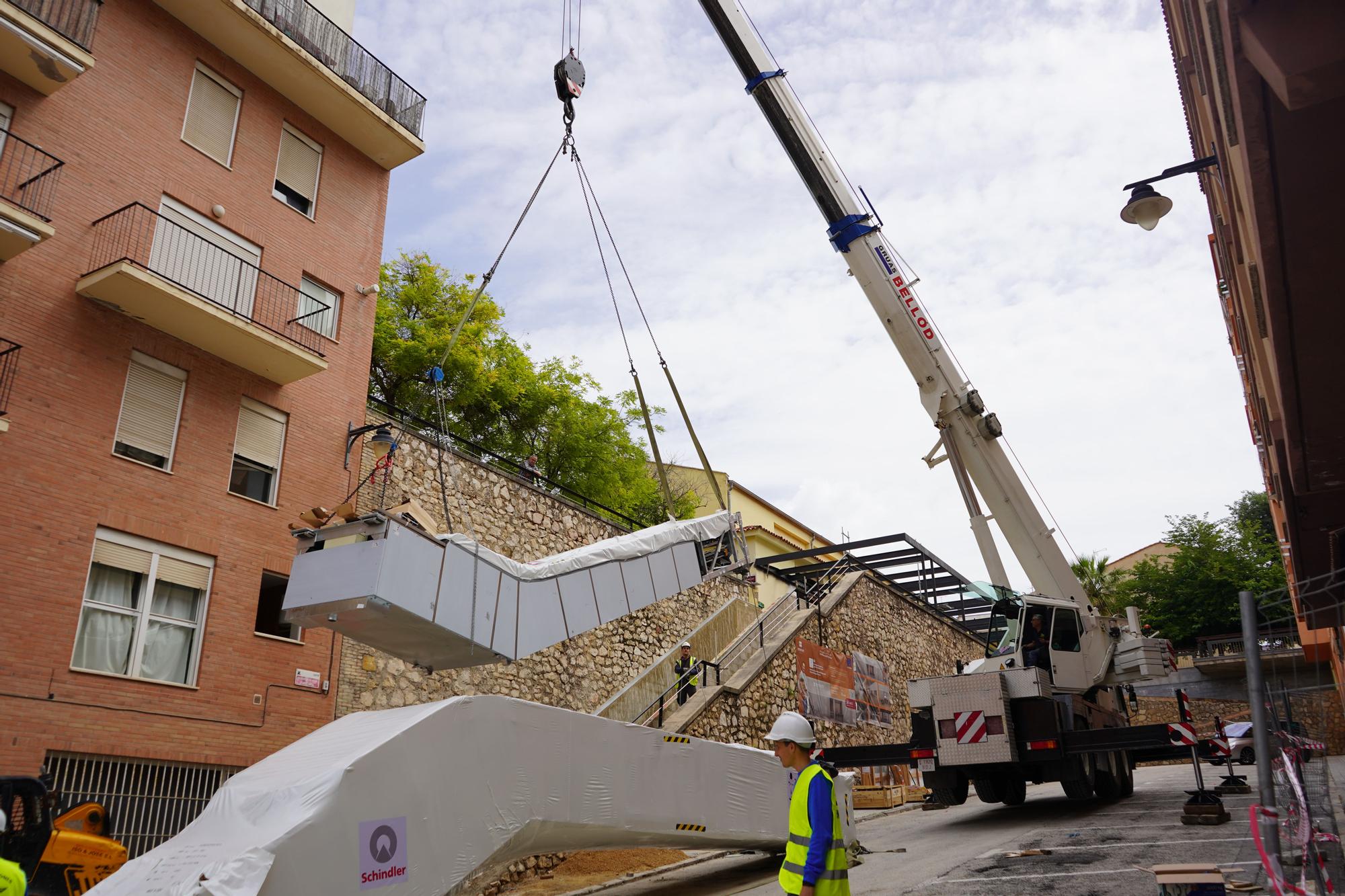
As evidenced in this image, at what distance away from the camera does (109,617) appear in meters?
12.1

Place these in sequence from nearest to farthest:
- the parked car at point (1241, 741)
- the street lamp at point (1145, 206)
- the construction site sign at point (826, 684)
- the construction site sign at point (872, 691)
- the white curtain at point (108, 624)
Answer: the street lamp at point (1145, 206), the white curtain at point (108, 624), the construction site sign at point (826, 684), the parked car at point (1241, 741), the construction site sign at point (872, 691)

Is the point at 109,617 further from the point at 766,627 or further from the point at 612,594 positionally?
the point at 766,627

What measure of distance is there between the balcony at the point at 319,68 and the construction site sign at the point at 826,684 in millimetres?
14645

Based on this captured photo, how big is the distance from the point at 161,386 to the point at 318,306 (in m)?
3.55

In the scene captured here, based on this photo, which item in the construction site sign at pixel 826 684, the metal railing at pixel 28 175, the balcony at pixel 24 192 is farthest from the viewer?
the construction site sign at pixel 826 684

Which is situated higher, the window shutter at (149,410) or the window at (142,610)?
the window shutter at (149,410)

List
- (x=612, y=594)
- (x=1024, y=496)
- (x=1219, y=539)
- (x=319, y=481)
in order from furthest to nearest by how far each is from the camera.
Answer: (x=1219, y=539), (x=1024, y=496), (x=319, y=481), (x=612, y=594)

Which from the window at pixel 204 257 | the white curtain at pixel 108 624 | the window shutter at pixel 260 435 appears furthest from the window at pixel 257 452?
the white curtain at pixel 108 624

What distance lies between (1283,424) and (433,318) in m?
21.8

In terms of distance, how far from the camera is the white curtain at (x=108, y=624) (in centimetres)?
1177

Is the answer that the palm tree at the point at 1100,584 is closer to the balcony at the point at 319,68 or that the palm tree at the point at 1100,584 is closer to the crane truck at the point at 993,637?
the crane truck at the point at 993,637

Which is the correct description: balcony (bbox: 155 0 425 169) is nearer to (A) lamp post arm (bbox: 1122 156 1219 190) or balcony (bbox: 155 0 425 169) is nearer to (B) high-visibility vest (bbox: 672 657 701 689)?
(B) high-visibility vest (bbox: 672 657 701 689)

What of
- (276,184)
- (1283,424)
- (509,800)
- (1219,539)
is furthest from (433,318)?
(1219,539)

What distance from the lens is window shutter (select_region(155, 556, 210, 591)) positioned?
1268 centimetres
